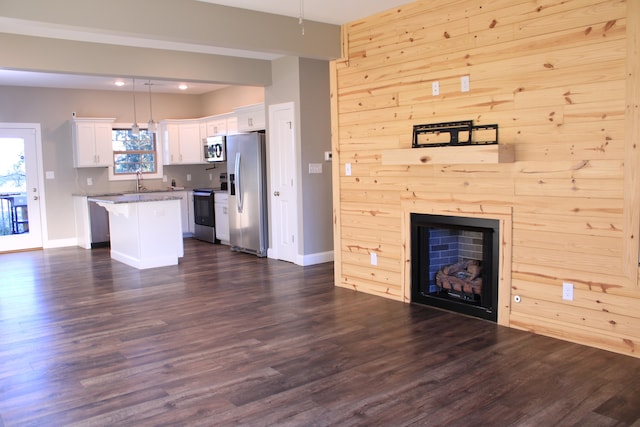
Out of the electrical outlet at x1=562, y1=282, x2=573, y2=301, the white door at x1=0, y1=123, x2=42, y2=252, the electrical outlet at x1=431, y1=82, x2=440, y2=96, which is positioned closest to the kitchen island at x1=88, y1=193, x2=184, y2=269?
the white door at x1=0, y1=123, x2=42, y2=252

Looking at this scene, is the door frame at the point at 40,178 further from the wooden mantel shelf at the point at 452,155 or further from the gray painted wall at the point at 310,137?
the wooden mantel shelf at the point at 452,155

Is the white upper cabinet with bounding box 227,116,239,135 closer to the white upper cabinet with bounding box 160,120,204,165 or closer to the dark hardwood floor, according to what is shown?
the white upper cabinet with bounding box 160,120,204,165

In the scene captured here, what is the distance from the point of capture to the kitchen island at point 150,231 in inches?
268

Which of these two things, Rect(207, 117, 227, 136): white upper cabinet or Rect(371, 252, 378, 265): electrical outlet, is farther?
Rect(207, 117, 227, 136): white upper cabinet

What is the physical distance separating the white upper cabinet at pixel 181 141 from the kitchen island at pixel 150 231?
271 cm

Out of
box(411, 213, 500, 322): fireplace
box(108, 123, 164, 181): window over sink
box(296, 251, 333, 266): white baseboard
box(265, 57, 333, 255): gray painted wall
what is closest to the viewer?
box(411, 213, 500, 322): fireplace

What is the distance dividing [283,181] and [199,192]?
283 cm

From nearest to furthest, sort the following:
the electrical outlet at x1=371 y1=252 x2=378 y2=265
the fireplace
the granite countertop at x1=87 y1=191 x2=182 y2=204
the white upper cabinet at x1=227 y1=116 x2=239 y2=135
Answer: the fireplace → the electrical outlet at x1=371 y1=252 x2=378 y2=265 → the granite countertop at x1=87 y1=191 x2=182 y2=204 → the white upper cabinet at x1=227 y1=116 x2=239 y2=135

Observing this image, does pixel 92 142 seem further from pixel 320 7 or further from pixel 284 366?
pixel 284 366

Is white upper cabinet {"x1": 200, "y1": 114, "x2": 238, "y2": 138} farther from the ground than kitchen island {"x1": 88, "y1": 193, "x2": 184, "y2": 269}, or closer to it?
farther from the ground

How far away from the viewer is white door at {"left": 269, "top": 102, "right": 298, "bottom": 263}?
6.86 m

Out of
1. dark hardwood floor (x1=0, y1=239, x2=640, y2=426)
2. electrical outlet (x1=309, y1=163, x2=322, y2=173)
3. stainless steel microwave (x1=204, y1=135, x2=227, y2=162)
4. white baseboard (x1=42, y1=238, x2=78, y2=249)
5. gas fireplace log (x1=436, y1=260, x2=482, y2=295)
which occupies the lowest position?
dark hardwood floor (x1=0, y1=239, x2=640, y2=426)

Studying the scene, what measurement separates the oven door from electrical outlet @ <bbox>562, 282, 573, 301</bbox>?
636 centimetres

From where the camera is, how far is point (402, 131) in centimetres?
480
